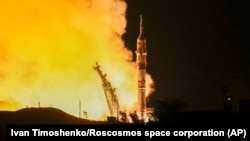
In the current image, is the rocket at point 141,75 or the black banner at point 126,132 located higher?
the rocket at point 141,75

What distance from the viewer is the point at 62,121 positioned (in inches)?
2347

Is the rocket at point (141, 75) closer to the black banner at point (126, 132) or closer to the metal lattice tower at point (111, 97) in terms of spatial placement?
the metal lattice tower at point (111, 97)

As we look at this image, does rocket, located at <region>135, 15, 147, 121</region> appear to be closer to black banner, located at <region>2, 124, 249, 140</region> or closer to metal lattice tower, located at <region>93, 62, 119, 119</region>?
metal lattice tower, located at <region>93, 62, 119, 119</region>

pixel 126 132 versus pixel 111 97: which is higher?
pixel 111 97

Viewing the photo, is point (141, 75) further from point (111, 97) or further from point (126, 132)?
point (126, 132)

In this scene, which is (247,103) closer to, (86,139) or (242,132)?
(242,132)

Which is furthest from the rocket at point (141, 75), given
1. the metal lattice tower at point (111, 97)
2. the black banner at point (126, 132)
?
the black banner at point (126, 132)

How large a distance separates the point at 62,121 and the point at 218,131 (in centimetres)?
4682

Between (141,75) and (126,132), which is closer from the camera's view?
(126,132)

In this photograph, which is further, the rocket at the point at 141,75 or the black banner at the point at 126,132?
the rocket at the point at 141,75

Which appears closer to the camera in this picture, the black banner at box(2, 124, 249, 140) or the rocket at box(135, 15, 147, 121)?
the black banner at box(2, 124, 249, 140)

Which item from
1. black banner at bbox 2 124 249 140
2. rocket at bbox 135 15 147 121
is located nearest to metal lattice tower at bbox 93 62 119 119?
rocket at bbox 135 15 147 121

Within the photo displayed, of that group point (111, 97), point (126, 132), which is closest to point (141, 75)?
point (111, 97)

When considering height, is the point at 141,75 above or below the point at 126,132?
above
